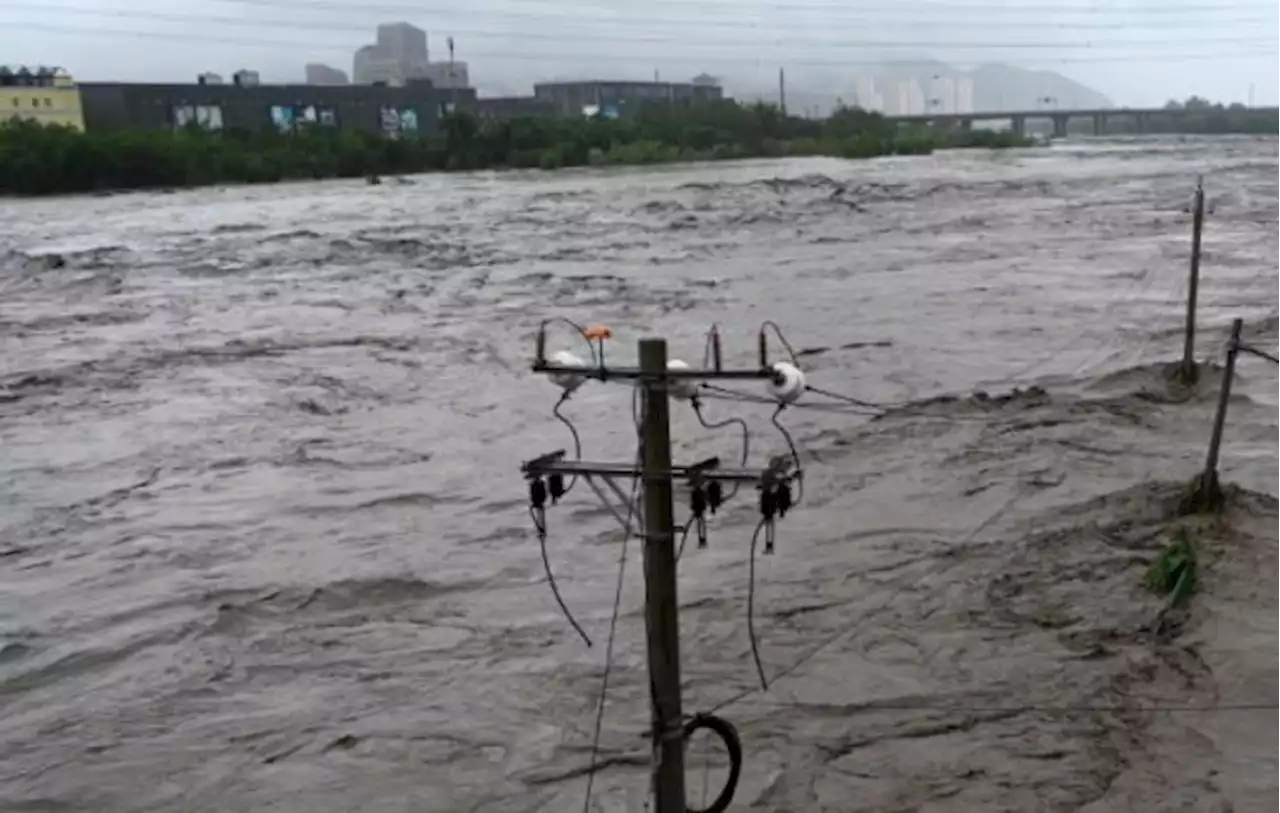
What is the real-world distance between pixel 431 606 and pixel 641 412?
506 centimetres

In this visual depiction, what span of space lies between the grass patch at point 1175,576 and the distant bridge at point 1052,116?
87.3 metres

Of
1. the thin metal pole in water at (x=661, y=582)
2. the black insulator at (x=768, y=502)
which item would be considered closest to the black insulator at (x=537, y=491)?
the thin metal pole in water at (x=661, y=582)

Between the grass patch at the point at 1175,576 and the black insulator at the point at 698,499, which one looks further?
the grass patch at the point at 1175,576

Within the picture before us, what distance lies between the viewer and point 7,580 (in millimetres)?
10094

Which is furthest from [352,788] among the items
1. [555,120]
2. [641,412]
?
[555,120]

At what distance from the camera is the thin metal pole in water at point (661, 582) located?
451cm

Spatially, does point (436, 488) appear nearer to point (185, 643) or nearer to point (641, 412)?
point (185, 643)

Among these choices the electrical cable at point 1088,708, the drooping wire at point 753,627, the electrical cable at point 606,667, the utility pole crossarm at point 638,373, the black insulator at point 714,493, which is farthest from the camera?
the drooping wire at point 753,627

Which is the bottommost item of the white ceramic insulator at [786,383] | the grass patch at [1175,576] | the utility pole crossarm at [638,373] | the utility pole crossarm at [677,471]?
the grass patch at [1175,576]

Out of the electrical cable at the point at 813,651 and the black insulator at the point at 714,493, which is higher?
the black insulator at the point at 714,493

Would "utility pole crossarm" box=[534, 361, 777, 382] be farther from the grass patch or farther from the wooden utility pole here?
the grass patch

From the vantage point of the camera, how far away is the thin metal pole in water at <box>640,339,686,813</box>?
4512mm

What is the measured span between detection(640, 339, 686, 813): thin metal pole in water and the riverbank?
55.0m

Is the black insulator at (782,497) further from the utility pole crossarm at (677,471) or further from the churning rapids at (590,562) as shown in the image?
the churning rapids at (590,562)
